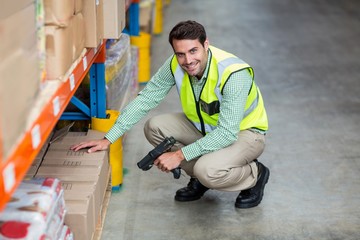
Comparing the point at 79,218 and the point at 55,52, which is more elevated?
the point at 55,52

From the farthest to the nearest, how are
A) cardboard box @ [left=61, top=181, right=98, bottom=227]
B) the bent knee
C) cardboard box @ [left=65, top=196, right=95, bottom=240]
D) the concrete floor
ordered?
the concrete floor → the bent knee → cardboard box @ [left=61, top=181, right=98, bottom=227] → cardboard box @ [left=65, top=196, right=95, bottom=240]

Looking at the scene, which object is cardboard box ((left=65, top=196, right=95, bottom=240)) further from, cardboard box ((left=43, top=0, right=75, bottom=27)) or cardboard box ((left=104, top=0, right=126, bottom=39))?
cardboard box ((left=104, top=0, right=126, bottom=39))

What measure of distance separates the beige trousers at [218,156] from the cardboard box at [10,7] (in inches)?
73.6

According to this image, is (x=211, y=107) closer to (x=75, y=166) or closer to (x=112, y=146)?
(x=112, y=146)

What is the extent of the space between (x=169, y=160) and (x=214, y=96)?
1.56ft

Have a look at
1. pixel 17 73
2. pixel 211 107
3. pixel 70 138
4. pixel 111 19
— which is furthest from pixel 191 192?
pixel 17 73

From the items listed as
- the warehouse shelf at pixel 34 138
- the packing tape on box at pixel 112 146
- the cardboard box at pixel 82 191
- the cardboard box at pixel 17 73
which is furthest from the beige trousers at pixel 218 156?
the cardboard box at pixel 17 73

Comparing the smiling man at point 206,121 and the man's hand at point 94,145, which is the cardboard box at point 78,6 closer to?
the smiling man at point 206,121

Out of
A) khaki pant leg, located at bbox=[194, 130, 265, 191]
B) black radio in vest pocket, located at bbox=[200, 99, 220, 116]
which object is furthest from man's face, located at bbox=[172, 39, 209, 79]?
khaki pant leg, located at bbox=[194, 130, 265, 191]

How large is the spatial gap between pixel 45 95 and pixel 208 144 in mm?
1492

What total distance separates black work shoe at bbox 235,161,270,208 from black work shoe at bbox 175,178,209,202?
0.27 meters

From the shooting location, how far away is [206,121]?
154 inches

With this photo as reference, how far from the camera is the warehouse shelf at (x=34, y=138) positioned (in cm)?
176

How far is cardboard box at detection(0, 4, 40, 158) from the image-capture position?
1.79m
